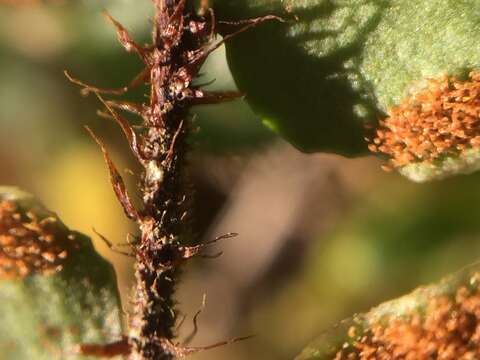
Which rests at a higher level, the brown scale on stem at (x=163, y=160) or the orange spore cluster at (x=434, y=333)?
the brown scale on stem at (x=163, y=160)

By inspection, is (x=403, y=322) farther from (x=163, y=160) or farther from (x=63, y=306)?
(x=63, y=306)

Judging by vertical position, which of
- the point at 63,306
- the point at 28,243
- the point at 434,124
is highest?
the point at 434,124

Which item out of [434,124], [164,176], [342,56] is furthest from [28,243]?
[434,124]

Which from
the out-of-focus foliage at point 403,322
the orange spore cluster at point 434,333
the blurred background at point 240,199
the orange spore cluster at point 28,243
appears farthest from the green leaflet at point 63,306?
the orange spore cluster at point 434,333

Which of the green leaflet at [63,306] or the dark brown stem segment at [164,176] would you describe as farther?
the green leaflet at [63,306]

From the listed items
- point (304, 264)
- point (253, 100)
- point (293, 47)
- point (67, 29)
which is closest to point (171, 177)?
point (253, 100)

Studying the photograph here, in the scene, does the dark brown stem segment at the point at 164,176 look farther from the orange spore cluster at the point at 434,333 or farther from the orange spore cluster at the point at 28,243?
the orange spore cluster at the point at 434,333
